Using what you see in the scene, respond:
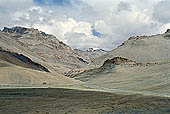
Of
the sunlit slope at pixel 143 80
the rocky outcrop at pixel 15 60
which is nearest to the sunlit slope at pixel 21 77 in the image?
the sunlit slope at pixel 143 80

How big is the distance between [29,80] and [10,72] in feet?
22.4

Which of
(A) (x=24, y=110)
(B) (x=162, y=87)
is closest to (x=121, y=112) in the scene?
(A) (x=24, y=110)

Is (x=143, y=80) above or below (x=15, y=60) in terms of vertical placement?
below

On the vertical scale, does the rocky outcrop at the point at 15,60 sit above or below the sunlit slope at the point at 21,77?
above

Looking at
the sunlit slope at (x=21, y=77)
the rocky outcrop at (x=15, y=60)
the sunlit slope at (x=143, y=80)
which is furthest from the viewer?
the rocky outcrop at (x=15, y=60)

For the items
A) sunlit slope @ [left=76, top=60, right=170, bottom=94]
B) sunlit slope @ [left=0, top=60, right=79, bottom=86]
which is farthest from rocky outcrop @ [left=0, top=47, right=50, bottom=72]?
sunlit slope @ [left=76, top=60, right=170, bottom=94]

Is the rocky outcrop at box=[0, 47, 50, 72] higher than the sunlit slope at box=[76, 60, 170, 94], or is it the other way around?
the rocky outcrop at box=[0, 47, 50, 72]

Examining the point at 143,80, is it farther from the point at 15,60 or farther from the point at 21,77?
the point at 15,60

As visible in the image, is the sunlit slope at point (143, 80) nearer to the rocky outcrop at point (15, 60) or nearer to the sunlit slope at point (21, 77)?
the sunlit slope at point (21, 77)

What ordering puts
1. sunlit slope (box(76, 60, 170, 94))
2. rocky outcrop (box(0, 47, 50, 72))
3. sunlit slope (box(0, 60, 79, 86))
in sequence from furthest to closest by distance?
rocky outcrop (box(0, 47, 50, 72)), sunlit slope (box(0, 60, 79, 86)), sunlit slope (box(76, 60, 170, 94))

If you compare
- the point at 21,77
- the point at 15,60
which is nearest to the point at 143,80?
the point at 21,77

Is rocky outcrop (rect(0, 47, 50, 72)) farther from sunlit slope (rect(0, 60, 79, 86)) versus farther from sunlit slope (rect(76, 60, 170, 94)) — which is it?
sunlit slope (rect(76, 60, 170, 94))

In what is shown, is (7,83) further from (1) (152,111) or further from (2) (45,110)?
(1) (152,111)

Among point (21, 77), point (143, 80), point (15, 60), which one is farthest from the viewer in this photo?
point (15, 60)
